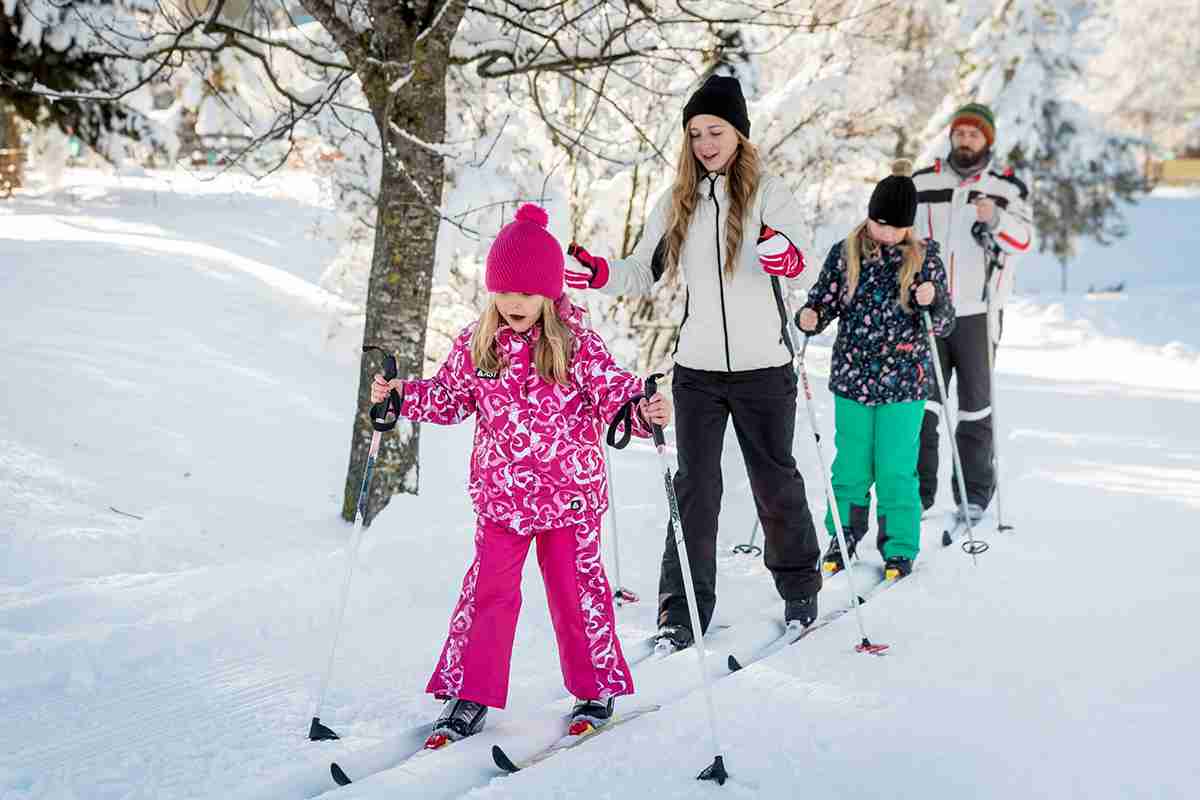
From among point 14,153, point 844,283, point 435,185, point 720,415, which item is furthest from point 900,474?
point 14,153

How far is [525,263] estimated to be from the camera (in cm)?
337

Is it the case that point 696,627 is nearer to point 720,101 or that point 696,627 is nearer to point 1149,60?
point 720,101

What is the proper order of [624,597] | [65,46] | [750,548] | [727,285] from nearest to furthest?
1. [727,285]
2. [624,597]
3. [750,548]
4. [65,46]

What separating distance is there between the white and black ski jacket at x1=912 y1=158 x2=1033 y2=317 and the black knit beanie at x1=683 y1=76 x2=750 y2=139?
2.61 meters

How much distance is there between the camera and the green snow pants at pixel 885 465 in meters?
5.30

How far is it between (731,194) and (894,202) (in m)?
1.23

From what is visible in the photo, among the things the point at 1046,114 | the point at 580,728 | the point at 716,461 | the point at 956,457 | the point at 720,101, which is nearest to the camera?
the point at 580,728

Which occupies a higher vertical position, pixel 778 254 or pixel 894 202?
pixel 894 202

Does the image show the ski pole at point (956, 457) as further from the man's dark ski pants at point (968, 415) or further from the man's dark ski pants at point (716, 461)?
the man's dark ski pants at point (716, 461)

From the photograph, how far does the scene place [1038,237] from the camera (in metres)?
27.7

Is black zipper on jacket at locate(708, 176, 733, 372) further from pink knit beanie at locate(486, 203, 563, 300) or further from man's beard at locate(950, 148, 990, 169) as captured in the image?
man's beard at locate(950, 148, 990, 169)

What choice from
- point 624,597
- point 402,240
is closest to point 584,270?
point 624,597

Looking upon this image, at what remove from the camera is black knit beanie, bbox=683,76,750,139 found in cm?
414

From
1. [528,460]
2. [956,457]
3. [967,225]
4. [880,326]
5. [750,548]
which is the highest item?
[967,225]
